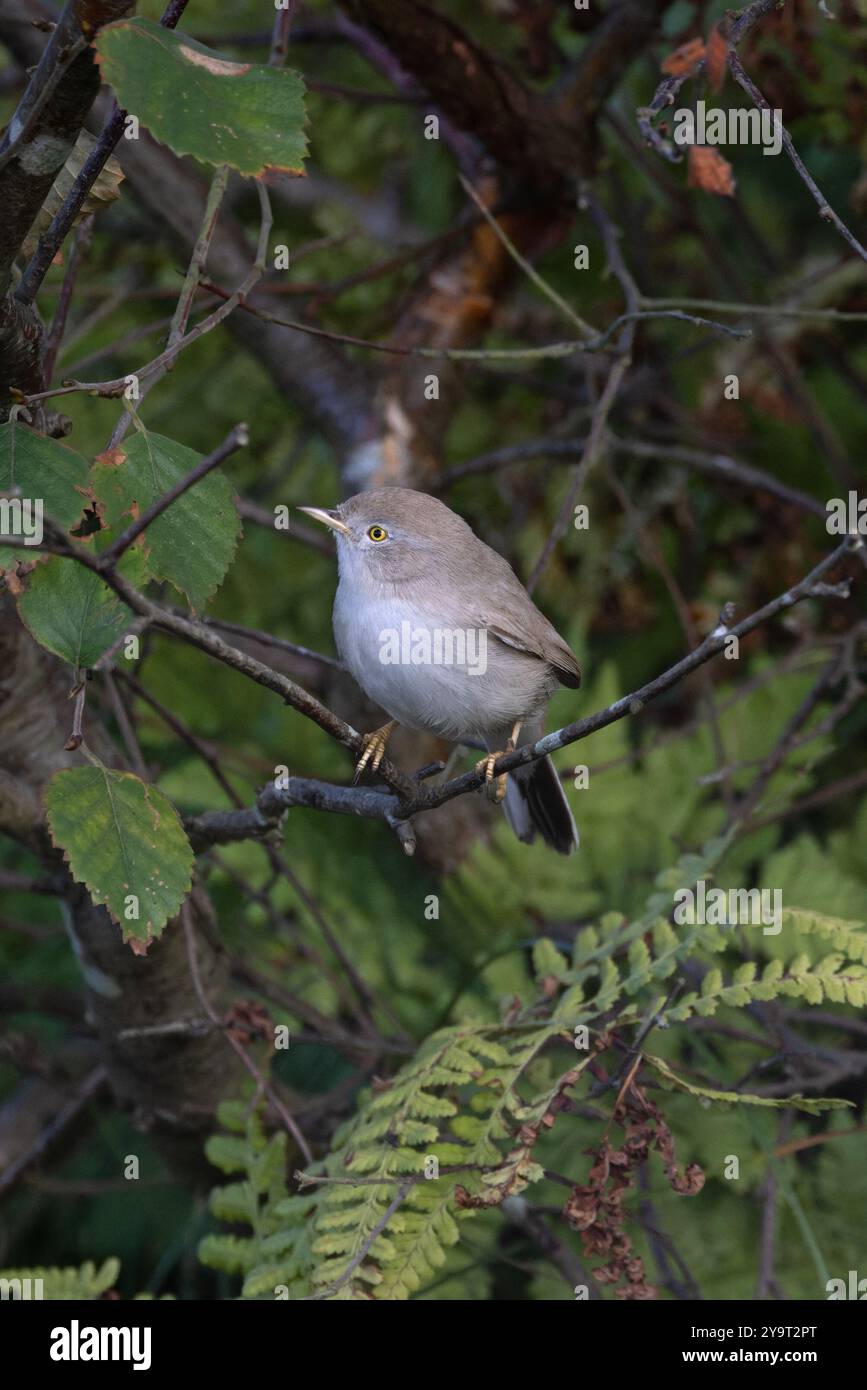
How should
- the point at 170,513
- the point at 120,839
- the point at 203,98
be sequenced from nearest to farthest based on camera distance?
1. the point at 203,98
2. the point at 120,839
3. the point at 170,513

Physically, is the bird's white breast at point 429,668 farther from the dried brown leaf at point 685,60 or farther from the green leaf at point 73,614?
the dried brown leaf at point 685,60

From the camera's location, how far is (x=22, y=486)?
2139 mm

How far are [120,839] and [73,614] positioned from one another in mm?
364

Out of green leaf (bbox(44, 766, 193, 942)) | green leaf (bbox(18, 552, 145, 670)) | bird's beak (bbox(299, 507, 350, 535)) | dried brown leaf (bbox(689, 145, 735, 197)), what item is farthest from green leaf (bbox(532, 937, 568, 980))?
dried brown leaf (bbox(689, 145, 735, 197))

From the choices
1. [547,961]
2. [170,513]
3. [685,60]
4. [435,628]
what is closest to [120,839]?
[170,513]

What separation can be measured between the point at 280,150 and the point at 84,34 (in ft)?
0.98

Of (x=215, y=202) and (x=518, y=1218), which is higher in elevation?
(x=215, y=202)

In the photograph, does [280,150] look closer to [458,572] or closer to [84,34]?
[84,34]

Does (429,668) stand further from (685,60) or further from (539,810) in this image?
(685,60)

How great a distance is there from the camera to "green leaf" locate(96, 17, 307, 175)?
1.77 m

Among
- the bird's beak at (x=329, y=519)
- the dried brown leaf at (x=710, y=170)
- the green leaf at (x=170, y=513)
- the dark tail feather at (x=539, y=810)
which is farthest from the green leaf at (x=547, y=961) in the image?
the dried brown leaf at (x=710, y=170)

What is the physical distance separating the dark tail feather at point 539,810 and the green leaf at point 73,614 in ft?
5.45

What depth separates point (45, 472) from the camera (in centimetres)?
217
